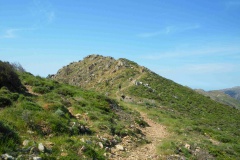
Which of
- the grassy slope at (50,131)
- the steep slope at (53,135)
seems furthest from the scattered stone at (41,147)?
the grassy slope at (50,131)

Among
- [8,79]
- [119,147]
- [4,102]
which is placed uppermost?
[8,79]

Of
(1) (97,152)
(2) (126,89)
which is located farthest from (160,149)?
(2) (126,89)

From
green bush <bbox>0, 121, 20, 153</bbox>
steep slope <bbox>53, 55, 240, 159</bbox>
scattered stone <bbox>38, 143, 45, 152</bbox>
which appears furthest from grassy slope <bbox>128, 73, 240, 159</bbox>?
green bush <bbox>0, 121, 20, 153</bbox>

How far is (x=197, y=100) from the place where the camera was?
4978 centimetres

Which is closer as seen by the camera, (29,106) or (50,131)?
(50,131)

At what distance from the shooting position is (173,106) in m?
40.2

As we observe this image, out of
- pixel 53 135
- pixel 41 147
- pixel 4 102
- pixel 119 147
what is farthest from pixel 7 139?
pixel 4 102

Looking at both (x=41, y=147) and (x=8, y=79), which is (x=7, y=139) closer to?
(x=41, y=147)

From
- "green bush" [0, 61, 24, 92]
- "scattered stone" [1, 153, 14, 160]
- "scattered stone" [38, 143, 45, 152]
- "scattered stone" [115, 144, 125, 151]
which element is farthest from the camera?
"green bush" [0, 61, 24, 92]

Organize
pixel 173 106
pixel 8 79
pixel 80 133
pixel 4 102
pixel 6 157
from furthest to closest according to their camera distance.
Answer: pixel 173 106, pixel 8 79, pixel 4 102, pixel 80 133, pixel 6 157

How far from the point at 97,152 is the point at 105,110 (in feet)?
37.1

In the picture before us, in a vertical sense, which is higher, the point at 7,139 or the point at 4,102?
the point at 4,102

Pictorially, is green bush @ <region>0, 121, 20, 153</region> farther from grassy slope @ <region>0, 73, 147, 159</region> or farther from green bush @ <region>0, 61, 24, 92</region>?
green bush @ <region>0, 61, 24, 92</region>

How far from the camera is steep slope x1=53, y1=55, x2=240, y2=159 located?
58.3ft
